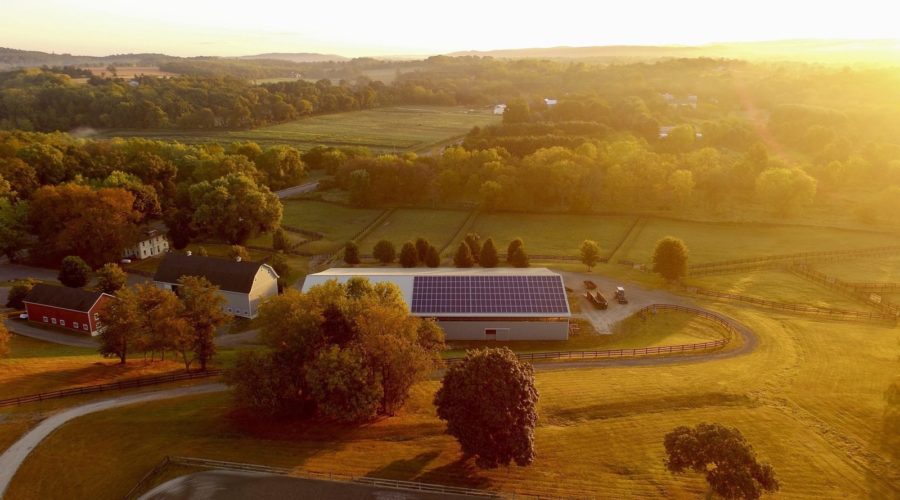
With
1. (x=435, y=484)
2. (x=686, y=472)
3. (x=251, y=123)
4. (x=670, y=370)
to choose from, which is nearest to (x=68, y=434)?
(x=435, y=484)

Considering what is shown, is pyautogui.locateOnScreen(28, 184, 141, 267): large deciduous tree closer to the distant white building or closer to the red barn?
the distant white building

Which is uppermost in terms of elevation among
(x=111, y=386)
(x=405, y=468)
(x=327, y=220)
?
(x=327, y=220)

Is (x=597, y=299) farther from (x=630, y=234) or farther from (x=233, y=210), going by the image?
(x=233, y=210)

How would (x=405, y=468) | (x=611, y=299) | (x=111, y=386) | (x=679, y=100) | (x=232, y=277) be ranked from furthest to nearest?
(x=679, y=100)
(x=611, y=299)
(x=232, y=277)
(x=111, y=386)
(x=405, y=468)

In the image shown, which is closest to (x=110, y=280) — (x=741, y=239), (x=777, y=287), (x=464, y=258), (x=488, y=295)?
(x=464, y=258)

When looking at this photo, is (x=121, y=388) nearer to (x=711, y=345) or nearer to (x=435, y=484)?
(x=435, y=484)
